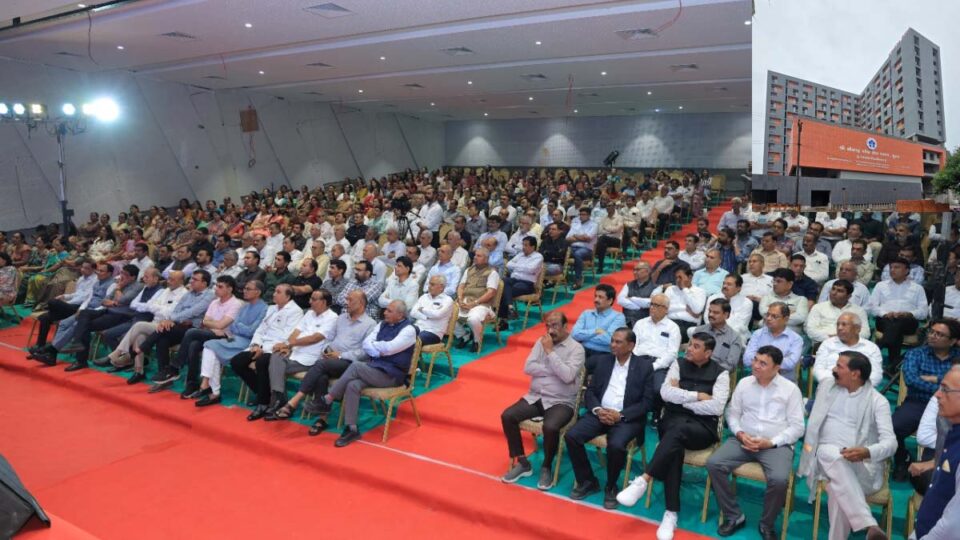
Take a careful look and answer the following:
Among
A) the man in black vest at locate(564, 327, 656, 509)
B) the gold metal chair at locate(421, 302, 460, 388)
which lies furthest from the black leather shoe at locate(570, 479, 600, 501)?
the gold metal chair at locate(421, 302, 460, 388)

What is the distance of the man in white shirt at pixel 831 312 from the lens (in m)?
4.90

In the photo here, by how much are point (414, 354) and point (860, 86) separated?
3.42 m

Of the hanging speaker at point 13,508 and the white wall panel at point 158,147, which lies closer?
the hanging speaker at point 13,508

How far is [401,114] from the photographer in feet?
65.2

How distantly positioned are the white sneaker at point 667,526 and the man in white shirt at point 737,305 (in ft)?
6.69

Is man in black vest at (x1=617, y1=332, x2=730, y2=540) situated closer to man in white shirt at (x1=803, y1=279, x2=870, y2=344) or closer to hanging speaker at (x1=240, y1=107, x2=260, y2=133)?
man in white shirt at (x1=803, y1=279, x2=870, y2=344)

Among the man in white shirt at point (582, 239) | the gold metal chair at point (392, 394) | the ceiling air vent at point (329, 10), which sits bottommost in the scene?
the gold metal chair at point (392, 394)

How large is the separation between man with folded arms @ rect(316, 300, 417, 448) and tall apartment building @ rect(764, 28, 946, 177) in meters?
3.04

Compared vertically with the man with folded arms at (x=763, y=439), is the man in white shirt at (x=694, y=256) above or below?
above

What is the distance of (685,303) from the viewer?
17.8 feet

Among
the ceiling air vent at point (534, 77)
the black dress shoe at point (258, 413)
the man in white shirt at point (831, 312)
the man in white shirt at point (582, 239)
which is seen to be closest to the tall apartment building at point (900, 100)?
the man in white shirt at point (831, 312)

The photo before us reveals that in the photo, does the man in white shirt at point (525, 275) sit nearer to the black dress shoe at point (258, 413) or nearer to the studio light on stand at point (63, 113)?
the black dress shoe at point (258, 413)

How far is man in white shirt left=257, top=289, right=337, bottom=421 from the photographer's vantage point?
5223 millimetres

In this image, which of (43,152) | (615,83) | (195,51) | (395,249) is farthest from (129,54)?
(615,83)
